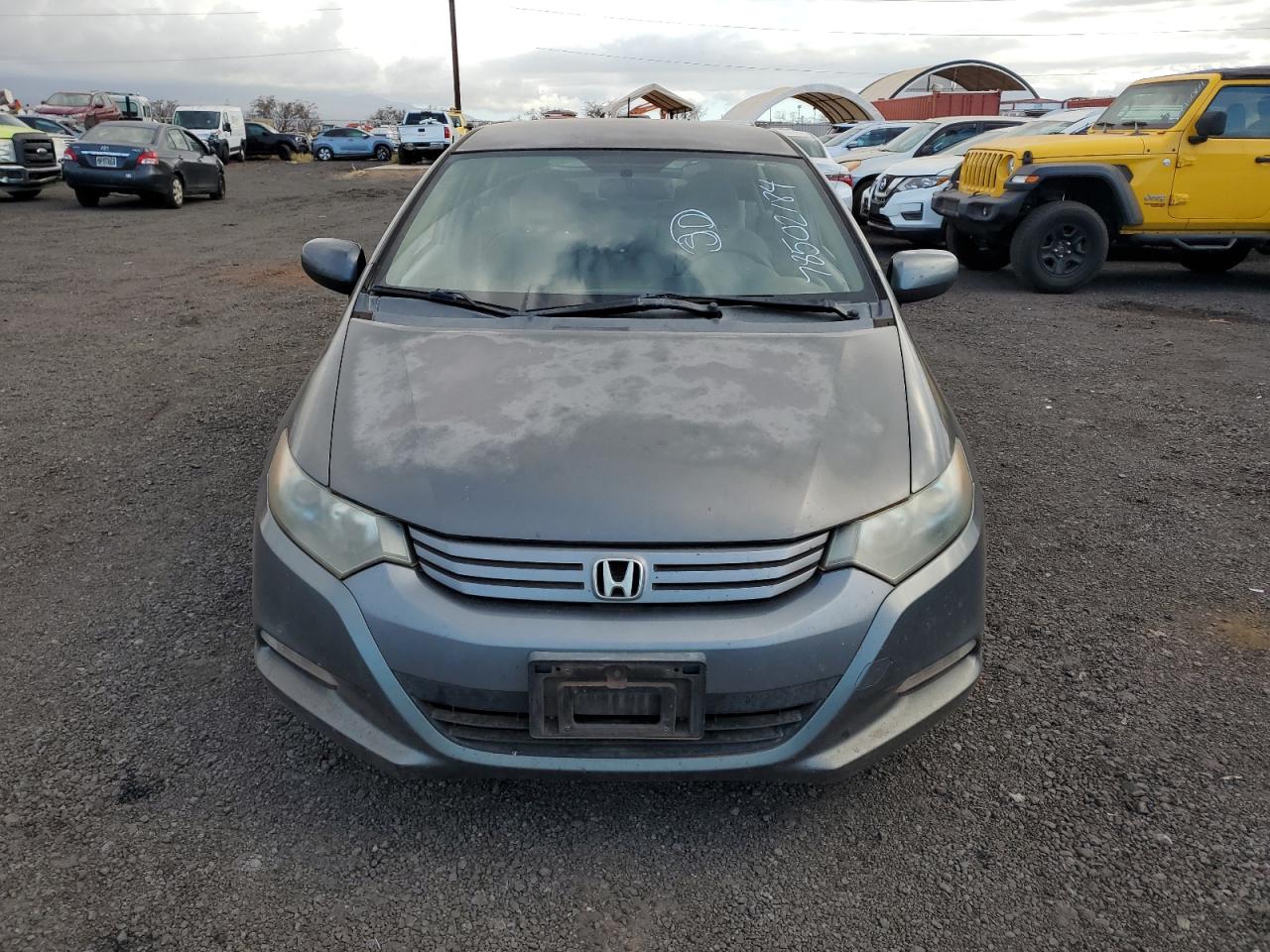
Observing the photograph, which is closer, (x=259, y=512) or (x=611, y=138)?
(x=259, y=512)

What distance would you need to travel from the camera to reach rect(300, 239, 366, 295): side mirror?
337 cm

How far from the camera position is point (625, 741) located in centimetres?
204

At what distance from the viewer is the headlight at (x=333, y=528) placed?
6.93ft

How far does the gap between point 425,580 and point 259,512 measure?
58 centimetres

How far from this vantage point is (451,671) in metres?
1.99

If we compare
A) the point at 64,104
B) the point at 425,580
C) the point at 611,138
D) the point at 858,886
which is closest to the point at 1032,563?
the point at 858,886

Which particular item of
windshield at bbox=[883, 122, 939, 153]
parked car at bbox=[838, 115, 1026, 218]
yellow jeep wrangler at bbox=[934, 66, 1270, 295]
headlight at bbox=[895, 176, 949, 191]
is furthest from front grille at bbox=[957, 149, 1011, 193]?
windshield at bbox=[883, 122, 939, 153]

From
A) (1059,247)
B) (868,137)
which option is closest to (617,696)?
(1059,247)

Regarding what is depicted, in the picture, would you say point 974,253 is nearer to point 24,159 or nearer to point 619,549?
point 619,549

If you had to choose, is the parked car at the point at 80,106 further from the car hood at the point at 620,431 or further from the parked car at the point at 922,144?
the car hood at the point at 620,431

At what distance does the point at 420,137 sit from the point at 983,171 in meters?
29.9

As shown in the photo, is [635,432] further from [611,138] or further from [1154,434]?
[1154,434]

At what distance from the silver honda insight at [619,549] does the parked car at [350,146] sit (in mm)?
39492

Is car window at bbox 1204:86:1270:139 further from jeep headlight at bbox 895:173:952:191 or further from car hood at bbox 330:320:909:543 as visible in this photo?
car hood at bbox 330:320:909:543
